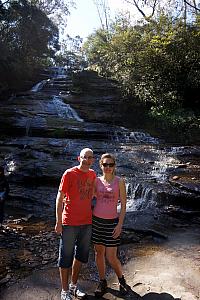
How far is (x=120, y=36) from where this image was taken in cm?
2102

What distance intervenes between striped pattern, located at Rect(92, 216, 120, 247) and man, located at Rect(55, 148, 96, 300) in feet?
0.27

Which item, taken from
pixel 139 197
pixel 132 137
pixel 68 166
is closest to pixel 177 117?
pixel 132 137

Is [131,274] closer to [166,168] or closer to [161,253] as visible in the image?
[161,253]

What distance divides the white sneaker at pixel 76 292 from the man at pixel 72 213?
0.01m

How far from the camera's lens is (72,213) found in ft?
13.0

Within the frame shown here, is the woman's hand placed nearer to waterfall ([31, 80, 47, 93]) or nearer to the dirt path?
the dirt path

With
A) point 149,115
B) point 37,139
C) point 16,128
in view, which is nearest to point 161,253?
point 37,139

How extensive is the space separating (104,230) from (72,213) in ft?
1.49

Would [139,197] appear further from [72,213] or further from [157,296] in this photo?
[72,213]

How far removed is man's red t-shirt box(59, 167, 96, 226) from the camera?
3941 millimetres

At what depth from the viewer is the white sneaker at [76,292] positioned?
407cm

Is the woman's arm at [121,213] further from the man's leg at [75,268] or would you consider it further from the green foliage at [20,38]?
the green foliage at [20,38]

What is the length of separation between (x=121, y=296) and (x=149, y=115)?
15461mm

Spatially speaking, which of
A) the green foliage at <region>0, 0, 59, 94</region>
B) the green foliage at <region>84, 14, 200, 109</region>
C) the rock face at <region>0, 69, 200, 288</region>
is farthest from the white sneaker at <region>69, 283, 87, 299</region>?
the green foliage at <region>0, 0, 59, 94</region>
